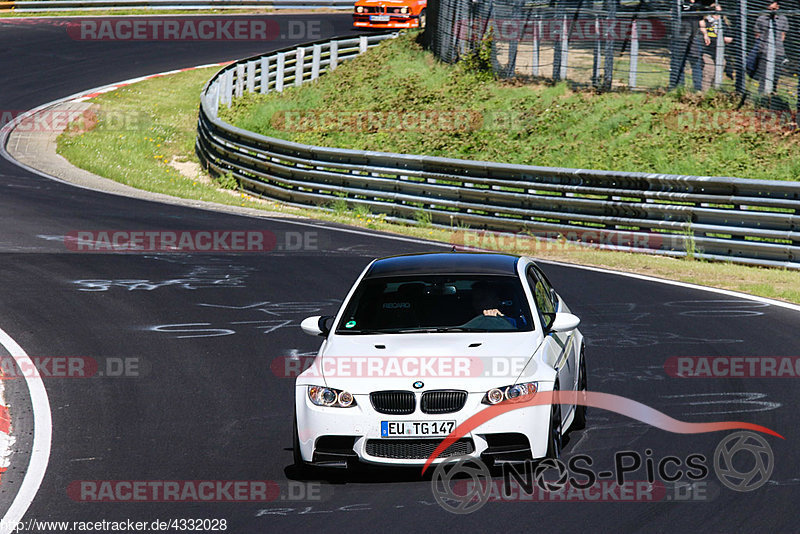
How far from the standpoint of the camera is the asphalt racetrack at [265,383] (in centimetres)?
737

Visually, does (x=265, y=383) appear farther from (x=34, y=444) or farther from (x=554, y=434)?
(x=554, y=434)

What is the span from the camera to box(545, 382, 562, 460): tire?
7.98 m

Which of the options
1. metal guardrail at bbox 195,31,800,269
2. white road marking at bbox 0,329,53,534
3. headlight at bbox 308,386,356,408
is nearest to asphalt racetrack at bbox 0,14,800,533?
white road marking at bbox 0,329,53,534

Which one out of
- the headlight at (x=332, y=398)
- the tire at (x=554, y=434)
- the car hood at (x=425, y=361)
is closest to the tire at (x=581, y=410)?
the tire at (x=554, y=434)

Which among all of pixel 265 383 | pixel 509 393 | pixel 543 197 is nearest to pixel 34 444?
pixel 265 383

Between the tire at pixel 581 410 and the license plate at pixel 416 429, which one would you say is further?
the tire at pixel 581 410

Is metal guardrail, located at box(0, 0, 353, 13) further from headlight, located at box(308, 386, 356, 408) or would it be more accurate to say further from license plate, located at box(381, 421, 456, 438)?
license plate, located at box(381, 421, 456, 438)

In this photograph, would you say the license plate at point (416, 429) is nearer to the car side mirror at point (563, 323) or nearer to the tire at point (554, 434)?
the tire at point (554, 434)

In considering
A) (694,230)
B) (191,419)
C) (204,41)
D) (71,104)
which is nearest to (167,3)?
(204,41)

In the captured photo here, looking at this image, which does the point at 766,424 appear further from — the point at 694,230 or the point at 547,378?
the point at 694,230

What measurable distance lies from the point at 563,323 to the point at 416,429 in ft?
5.21

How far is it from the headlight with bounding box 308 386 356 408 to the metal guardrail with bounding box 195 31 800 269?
1069cm

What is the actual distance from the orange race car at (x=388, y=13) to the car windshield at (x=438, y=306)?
119ft

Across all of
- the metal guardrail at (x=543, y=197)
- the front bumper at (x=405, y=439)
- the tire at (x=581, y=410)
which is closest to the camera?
the front bumper at (x=405, y=439)
